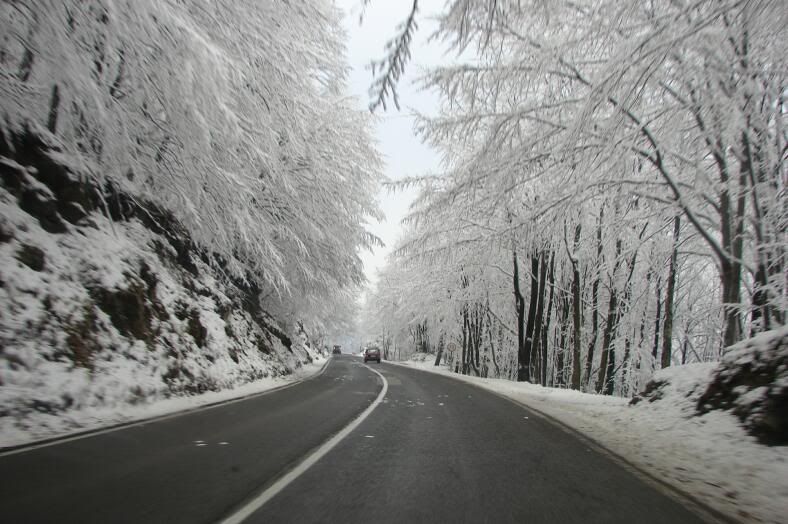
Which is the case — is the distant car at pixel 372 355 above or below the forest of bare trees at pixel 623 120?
below

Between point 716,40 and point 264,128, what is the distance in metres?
8.14

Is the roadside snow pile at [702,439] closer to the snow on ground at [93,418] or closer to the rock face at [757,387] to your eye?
the rock face at [757,387]

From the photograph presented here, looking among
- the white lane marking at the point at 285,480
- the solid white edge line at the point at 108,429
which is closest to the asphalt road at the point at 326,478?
the white lane marking at the point at 285,480

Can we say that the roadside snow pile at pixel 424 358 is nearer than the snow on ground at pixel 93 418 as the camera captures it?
No

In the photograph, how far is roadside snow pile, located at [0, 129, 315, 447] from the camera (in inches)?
234

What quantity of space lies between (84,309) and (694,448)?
883 centimetres

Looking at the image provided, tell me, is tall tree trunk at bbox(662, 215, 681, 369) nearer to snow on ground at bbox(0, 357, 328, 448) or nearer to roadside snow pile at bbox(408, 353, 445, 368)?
snow on ground at bbox(0, 357, 328, 448)

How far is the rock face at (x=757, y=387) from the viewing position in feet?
17.5

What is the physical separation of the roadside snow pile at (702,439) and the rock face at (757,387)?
19mm

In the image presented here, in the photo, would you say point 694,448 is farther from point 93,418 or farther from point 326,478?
point 93,418

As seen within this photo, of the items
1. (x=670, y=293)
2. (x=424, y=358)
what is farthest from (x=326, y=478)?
(x=424, y=358)

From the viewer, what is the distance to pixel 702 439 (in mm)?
6023

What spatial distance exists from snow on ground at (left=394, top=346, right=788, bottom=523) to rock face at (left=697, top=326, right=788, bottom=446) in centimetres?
16

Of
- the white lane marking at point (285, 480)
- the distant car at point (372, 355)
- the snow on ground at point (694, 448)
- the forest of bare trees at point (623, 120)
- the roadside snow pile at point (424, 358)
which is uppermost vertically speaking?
the forest of bare trees at point (623, 120)
